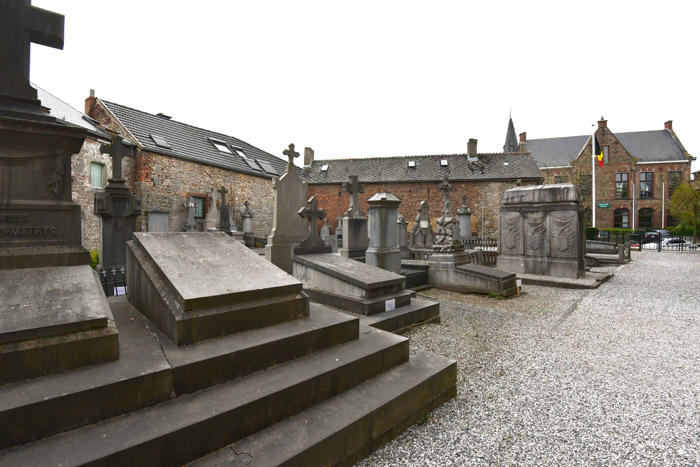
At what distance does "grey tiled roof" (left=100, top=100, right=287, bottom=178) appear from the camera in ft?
54.7

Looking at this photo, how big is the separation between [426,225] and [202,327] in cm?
1186

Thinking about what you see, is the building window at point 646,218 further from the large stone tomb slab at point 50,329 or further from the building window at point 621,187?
the large stone tomb slab at point 50,329

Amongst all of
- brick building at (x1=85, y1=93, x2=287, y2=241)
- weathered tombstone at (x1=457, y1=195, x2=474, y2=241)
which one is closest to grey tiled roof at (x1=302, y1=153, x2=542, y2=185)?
brick building at (x1=85, y1=93, x2=287, y2=241)

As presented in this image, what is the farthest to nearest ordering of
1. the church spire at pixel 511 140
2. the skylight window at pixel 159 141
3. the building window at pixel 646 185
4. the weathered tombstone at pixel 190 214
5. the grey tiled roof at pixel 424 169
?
1. the church spire at pixel 511 140
2. the building window at pixel 646 185
3. the grey tiled roof at pixel 424 169
4. the weathered tombstone at pixel 190 214
5. the skylight window at pixel 159 141

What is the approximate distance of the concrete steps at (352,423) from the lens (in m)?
1.88

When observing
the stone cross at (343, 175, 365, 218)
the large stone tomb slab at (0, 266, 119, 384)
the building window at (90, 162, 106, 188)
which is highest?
the building window at (90, 162, 106, 188)

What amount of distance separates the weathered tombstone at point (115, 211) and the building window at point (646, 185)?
45032mm

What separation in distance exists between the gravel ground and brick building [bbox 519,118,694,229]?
3552 cm

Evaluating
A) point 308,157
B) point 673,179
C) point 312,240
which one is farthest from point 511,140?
point 312,240

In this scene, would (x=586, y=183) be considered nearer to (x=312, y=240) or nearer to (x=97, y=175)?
(x=312, y=240)

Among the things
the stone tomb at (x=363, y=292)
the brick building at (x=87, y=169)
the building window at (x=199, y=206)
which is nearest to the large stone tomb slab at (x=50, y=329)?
the stone tomb at (x=363, y=292)

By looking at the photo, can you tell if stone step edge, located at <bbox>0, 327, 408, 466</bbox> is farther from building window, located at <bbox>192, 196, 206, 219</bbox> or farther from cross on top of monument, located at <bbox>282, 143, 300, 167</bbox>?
building window, located at <bbox>192, 196, 206, 219</bbox>

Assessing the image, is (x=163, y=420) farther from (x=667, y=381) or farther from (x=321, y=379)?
(x=667, y=381)

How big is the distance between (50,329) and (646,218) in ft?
155
